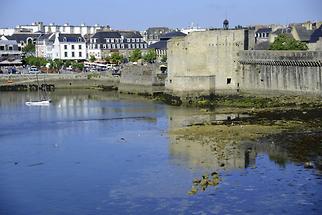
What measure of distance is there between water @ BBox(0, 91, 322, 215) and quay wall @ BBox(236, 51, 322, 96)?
5138mm

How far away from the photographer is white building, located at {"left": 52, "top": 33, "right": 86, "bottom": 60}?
46612 mm

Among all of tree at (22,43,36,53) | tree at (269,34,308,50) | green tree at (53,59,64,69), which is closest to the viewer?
tree at (269,34,308,50)

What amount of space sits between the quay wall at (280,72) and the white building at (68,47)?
941 inches

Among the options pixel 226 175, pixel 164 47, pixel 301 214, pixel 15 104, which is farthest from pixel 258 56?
pixel 164 47

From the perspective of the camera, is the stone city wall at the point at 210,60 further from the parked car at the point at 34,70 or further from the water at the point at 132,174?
the parked car at the point at 34,70

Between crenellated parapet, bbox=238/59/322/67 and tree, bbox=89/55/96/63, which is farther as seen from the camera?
tree, bbox=89/55/96/63

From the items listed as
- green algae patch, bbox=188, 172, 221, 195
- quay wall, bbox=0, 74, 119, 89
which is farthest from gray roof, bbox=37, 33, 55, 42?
green algae patch, bbox=188, 172, 221, 195

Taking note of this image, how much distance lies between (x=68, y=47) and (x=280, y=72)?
2660cm

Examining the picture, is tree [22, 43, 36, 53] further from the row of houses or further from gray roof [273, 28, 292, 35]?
gray roof [273, 28, 292, 35]

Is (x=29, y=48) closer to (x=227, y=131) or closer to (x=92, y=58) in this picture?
(x=92, y=58)

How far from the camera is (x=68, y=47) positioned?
46.9 meters

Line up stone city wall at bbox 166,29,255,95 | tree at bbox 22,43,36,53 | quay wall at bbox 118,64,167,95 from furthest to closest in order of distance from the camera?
1. tree at bbox 22,43,36,53
2. quay wall at bbox 118,64,167,95
3. stone city wall at bbox 166,29,255,95

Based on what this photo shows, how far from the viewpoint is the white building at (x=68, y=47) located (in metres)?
46.6

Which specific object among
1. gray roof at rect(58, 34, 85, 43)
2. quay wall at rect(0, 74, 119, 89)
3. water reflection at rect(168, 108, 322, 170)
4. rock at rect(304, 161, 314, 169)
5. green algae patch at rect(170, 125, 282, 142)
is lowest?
rock at rect(304, 161, 314, 169)
